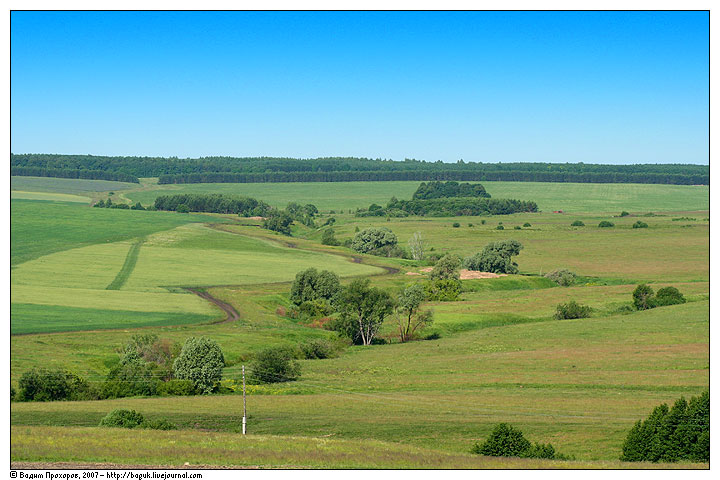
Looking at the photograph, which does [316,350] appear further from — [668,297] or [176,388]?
[668,297]

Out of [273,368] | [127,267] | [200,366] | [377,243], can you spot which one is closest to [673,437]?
[200,366]

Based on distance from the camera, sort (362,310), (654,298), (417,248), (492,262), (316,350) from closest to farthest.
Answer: (316,350) → (362,310) → (654,298) → (492,262) → (417,248)

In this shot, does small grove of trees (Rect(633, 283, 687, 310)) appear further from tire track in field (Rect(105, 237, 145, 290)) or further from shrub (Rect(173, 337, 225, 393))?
tire track in field (Rect(105, 237, 145, 290))

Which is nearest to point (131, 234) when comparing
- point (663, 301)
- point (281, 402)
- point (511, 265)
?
point (511, 265)

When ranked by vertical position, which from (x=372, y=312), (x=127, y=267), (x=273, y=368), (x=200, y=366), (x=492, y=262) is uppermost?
(x=492, y=262)

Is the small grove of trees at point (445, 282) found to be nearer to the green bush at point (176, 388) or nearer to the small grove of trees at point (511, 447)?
the green bush at point (176, 388)

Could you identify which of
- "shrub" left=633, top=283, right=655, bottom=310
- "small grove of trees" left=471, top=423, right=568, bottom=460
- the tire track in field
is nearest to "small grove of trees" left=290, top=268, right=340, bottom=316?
the tire track in field

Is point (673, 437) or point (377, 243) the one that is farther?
point (377, 243)

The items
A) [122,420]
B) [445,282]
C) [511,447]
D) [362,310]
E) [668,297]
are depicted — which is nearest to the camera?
[511,447]
